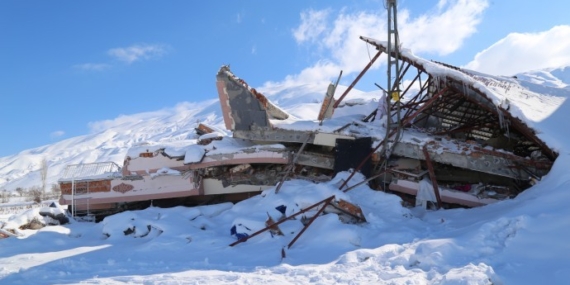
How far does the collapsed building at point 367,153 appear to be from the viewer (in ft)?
31.2

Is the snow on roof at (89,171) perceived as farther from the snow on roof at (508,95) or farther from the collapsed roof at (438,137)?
the snow on roof at (508,95)

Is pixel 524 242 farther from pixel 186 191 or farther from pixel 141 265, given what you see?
pixel 186 191

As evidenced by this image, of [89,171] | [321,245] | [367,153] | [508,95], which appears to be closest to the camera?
[321,245]

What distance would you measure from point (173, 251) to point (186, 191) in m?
4.76

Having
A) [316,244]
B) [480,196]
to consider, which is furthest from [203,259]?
[480,196]

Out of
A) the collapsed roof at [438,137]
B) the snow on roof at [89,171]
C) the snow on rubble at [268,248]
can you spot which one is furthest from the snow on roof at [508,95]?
the snow on roof at [89,171]

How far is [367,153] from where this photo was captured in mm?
10273

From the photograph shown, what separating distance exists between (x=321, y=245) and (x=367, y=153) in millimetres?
4243

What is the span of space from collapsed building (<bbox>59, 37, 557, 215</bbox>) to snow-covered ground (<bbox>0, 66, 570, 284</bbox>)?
3.22 ft

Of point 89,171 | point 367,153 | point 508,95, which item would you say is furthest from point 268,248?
point 89,171

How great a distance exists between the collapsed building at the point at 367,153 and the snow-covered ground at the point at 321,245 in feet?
3.22

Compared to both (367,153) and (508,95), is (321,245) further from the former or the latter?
(508,95)

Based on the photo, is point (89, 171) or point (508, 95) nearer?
point (508, 95)

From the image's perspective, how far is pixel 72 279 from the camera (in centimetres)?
516
